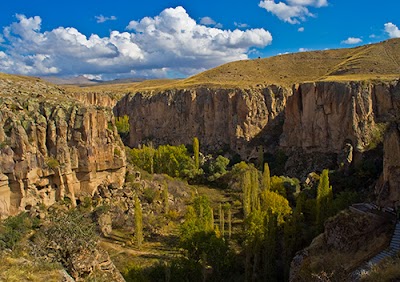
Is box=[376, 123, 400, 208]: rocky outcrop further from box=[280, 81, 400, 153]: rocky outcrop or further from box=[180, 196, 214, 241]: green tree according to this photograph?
box=[280, 81, 400, 153]: rocky outcrop

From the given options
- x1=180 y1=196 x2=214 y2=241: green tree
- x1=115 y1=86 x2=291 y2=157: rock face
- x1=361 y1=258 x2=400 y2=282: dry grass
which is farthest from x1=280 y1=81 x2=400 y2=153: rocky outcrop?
x1=361 y1=258 x2=400 y2=282: dry grass

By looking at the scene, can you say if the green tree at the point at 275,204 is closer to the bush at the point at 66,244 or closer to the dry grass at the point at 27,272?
the bush at the point at 66,244

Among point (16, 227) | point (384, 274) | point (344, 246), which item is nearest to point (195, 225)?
point (344, 246)

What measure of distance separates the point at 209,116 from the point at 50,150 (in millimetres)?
38643

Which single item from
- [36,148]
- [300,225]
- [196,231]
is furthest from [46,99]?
[300,225]

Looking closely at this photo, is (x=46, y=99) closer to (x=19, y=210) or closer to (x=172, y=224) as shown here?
(x=19, y=210)

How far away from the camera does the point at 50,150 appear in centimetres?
3494

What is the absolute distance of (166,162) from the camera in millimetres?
57719

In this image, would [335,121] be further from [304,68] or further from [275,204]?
[304,68]

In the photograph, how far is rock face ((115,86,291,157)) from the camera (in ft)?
216

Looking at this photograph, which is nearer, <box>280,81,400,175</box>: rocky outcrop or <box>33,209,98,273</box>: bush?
<box>33,209,98,273</box>: bush

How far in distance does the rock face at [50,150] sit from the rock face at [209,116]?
29.7 metres

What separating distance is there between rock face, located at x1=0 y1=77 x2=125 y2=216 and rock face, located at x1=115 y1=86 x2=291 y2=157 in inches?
1171

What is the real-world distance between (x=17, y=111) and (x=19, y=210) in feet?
28.3
